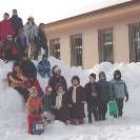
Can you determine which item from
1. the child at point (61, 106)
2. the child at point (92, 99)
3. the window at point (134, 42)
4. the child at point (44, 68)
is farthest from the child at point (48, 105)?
the window at point (134, 42)

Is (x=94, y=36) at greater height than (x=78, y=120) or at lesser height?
greater

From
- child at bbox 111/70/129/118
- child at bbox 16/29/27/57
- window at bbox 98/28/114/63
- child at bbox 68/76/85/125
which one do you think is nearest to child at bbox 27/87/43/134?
child at bbox 68/76/85/125

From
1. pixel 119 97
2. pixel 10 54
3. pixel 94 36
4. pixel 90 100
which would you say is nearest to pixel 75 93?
pixel 90 100

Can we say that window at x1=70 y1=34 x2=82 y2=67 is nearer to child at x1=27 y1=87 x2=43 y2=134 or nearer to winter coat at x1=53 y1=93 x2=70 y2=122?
winter coat at x1=53 y1=93 x2=70 y2=122

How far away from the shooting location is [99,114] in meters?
15.3

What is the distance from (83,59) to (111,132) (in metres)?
14.8

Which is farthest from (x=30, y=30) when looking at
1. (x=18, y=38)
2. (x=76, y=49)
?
(x=76, y=49)

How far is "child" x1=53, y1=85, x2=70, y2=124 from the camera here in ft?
47.7

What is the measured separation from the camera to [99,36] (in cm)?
2633

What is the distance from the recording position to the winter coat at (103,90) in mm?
15312

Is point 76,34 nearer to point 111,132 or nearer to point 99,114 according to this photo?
point 99,114

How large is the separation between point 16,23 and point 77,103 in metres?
3.99

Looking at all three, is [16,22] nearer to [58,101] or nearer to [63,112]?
[58,101]

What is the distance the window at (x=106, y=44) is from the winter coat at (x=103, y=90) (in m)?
10.3
